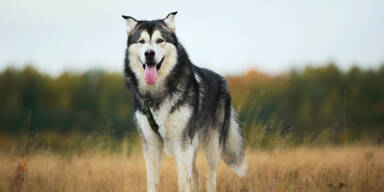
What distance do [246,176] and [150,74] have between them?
274 cm

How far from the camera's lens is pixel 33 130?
5.54m

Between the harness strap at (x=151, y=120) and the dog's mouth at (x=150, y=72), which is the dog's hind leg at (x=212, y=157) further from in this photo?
the dog's mouth at (x=150, y=72)

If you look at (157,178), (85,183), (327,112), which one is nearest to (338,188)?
(157,178)

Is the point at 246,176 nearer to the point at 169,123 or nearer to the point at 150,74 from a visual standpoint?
the point at 169,123

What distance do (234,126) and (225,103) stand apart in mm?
529

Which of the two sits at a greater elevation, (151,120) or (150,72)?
(150,72)

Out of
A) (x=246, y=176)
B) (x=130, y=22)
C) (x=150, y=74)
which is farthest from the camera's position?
(x=246, y=176)

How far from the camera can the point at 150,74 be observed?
4270 millimetres

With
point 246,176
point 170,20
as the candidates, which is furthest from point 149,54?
point 246,176

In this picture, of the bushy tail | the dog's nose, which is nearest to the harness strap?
the dog's nose

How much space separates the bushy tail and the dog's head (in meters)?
1.81

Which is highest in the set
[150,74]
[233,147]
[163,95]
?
[150,74]

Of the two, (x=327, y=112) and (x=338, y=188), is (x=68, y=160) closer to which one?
(x=338, y=188)

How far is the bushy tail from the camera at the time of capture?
18.8ft
